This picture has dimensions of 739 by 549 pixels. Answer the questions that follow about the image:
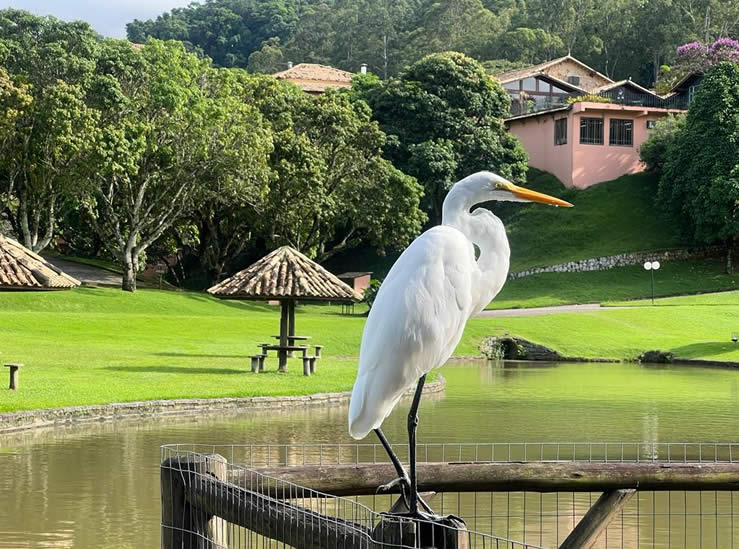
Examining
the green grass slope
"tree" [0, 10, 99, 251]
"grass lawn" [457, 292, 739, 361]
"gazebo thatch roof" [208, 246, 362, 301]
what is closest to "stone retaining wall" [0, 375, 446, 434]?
"gazebo thatch roof" [208, 246, 362, 301]

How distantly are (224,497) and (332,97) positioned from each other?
49791 mm

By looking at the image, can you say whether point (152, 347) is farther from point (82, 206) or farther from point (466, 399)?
point (82, 206)

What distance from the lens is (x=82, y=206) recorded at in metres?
47.5

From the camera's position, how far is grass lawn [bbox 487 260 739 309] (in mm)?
50688

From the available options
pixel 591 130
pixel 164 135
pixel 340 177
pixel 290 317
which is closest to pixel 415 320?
pixel 290 317

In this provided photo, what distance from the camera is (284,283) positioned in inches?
1064

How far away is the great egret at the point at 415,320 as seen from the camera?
18.3ft

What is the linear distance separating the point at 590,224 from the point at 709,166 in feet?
29.2

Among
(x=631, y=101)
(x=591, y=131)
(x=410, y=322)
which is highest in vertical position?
(x=631, y=101)

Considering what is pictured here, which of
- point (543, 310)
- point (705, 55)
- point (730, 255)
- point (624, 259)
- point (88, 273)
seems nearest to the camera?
point (543, 310)

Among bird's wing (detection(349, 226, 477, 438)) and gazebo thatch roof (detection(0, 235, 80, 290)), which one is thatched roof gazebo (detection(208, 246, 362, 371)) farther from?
bird's wing (detection(349, 226, 477, 438))

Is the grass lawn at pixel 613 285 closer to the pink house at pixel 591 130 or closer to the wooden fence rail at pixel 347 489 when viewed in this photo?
the pink house at pixel 591 130

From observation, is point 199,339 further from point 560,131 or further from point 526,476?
point 560,131

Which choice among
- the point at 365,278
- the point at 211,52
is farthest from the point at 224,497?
the point at 211,52
